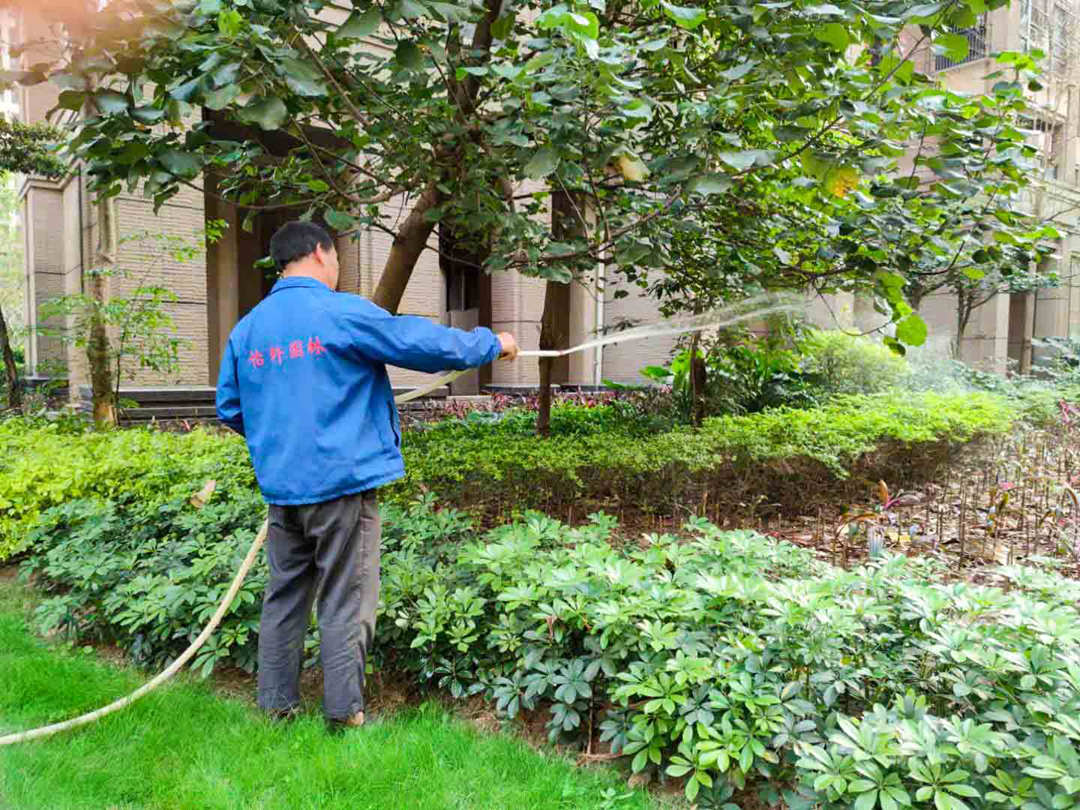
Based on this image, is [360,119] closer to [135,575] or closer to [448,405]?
[135,575]

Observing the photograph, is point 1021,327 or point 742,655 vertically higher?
point 1021,327

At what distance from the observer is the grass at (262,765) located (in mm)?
2391

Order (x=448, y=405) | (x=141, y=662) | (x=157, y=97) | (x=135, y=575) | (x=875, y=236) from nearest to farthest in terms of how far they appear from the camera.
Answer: (x=157, y=97), (x=141, y=662), (x=135, y=575), (x=875, y=236), (x=448, y=405)

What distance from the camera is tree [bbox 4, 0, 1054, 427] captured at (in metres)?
2.62

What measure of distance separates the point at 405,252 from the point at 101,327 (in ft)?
10.6

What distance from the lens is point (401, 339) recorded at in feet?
9.01

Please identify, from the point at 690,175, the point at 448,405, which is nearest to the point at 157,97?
the point at 690,175

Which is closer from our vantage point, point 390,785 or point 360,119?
point 390,785

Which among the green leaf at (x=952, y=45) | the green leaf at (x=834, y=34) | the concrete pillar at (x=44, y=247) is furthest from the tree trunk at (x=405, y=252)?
the concrete pillar at (x=44, y=247)

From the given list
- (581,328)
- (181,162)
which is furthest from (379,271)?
(181,162)

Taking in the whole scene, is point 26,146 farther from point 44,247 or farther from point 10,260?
point 10,260

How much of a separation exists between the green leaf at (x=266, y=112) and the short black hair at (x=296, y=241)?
466 mm

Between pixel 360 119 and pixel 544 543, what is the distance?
2429mm

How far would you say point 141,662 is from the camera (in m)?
3.52
